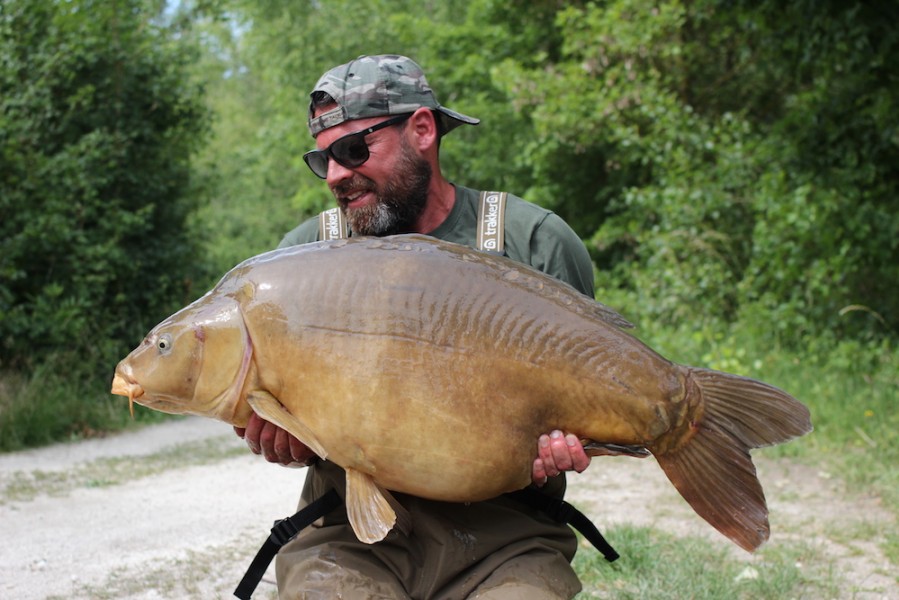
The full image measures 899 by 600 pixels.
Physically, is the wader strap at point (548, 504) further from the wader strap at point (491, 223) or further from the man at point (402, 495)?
the wader strap at point (491, 223)

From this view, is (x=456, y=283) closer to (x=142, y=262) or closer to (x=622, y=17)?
(x=142, y=262)

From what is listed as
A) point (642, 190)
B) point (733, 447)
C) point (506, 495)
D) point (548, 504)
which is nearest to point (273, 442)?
point (506, 495)

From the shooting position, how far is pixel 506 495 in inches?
99.7

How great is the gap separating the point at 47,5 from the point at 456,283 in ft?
26.6

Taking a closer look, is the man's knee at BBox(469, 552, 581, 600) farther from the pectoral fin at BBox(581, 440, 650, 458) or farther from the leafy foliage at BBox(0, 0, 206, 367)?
the leafy foliage at BBox(0, 0, 206, 367)

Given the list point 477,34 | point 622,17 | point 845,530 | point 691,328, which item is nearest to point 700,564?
point 845,530

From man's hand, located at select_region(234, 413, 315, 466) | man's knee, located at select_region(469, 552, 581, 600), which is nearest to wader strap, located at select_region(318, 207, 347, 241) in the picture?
man's hand, located at select_region(234, 413, 315, 466)

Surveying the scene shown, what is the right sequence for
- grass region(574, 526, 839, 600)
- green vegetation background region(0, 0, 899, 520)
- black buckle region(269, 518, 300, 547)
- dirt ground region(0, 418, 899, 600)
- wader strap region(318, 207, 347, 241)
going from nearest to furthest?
1. black buckle region(269, 518, 300, 547)
2. wader strap region(318, 207, 347, 241)
3. grass region(574, 526, 839, 600)
4. dirt ground region(0, 418, 899, 600)
5. green vegetation background region(0, 0, 899, 520)

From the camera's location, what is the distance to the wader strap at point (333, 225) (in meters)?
2.73

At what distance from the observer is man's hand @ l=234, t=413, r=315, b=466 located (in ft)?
7.33

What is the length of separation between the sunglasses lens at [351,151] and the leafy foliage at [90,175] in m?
6.34

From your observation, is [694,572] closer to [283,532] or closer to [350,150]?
[283,532]

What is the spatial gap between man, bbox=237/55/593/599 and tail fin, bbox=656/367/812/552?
0.37m

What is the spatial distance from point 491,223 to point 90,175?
7.59m
